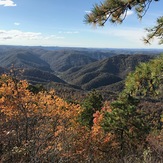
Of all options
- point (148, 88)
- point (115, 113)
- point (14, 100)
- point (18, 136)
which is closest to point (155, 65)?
point (148, 88)

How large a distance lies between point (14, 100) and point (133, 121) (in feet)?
53.0

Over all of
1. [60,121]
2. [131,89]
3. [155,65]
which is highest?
[155,65]

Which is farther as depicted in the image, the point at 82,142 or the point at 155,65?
the point at 82,142

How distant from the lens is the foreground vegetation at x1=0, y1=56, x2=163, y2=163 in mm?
5562

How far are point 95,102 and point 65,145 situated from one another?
95.8 ft

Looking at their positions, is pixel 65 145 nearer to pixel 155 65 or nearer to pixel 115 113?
pixel 155 65

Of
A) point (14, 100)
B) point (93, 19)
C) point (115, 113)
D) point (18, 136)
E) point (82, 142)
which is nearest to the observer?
point (93, 19)

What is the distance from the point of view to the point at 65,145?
9.04 meters

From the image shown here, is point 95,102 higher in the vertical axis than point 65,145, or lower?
lower

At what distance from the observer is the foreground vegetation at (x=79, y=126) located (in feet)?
Answer: 18.2

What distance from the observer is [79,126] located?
83.1ft

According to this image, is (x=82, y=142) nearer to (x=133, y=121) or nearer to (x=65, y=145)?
(x=133, y=121)

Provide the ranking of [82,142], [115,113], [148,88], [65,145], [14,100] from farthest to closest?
1. [115,113]
2. [82,142]
3. [14,100]
4. [65,145]
5. [148,88]

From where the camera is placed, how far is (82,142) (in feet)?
70.8
